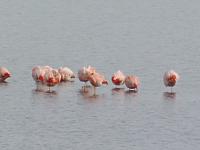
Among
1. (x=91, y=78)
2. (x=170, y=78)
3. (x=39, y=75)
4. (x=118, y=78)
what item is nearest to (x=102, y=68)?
(x=118, y=78)

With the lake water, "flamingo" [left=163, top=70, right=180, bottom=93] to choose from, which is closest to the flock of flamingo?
"flamingo" [left=163, top=70, right=180, bottom=93]

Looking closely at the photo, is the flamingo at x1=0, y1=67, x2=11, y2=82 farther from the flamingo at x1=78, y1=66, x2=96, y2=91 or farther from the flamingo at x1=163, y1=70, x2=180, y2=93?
the flamingo at x1=163, y1=70, x2=180, y2=93

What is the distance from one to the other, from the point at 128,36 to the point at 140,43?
12.2 ft

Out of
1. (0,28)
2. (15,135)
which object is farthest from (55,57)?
(15,135)

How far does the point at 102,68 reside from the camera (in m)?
71.2

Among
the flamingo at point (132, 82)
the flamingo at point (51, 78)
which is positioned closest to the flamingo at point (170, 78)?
the flamingo at point (132, 82)

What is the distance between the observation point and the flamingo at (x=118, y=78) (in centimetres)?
6469

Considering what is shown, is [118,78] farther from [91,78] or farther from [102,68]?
[102,68]

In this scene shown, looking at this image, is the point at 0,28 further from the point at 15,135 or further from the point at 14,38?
the point at 15,135

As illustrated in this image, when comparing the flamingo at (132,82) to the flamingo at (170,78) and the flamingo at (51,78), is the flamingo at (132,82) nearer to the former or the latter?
the flamingo at (170,78)

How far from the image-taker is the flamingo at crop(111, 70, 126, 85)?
212 ft

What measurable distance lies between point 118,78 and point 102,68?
21.8 feet

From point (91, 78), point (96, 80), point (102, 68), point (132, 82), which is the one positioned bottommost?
point (132, 82)

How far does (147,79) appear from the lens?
2675 inches
